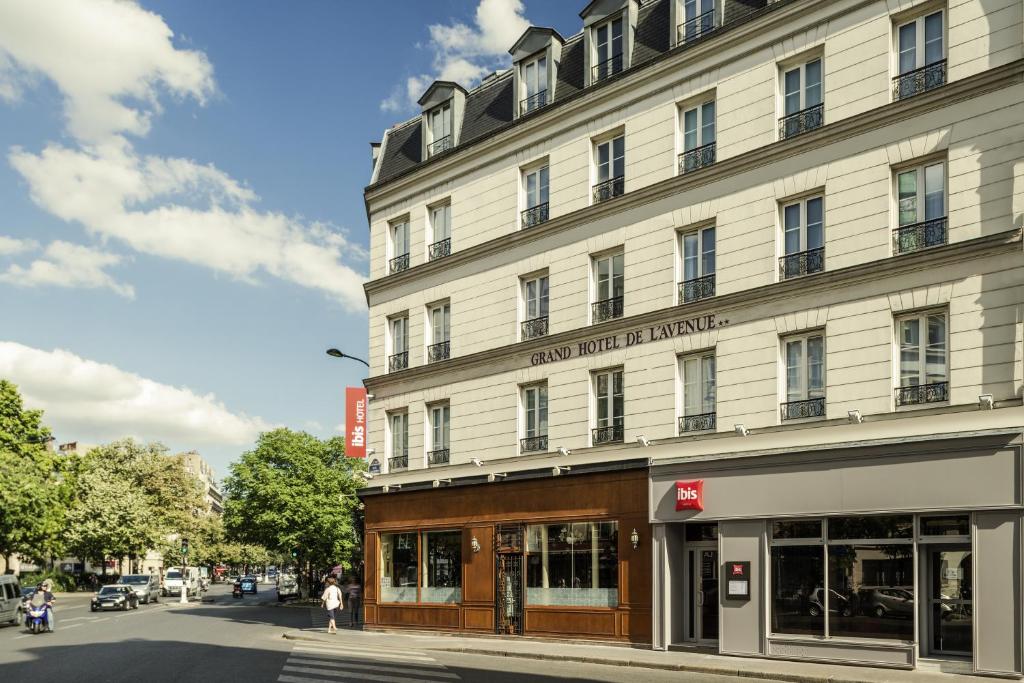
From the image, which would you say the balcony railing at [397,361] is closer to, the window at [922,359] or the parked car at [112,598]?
the window at [922,359]

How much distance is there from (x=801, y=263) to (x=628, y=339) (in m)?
4.96

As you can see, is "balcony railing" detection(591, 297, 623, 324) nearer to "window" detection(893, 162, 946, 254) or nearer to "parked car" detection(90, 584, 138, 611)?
"window" detection(893, 162, 946, 254)

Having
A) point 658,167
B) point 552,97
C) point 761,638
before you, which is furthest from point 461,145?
point 761,638

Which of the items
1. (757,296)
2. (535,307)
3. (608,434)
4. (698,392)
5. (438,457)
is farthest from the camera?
(438,457)

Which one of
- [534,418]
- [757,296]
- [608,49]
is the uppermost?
[608,49]

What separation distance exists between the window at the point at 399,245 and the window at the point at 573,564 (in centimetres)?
1042

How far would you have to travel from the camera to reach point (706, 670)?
19156 millimetres

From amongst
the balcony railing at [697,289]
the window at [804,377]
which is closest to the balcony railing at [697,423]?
the window at [804,377]

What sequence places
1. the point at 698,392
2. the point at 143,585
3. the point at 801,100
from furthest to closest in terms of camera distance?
the point at 143,585, the point at 698,392, the point at 801,100

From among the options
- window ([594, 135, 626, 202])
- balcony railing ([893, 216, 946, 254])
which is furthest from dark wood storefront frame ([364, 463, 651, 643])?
balcony railing ([893, 216, 946, 254])

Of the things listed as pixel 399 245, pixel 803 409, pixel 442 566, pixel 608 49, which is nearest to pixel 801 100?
pixel 608 49

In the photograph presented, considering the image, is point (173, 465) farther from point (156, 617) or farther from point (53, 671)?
point (53, 671)

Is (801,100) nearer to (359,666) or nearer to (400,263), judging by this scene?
(400,263)

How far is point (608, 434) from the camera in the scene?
25.0 metres
